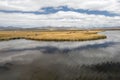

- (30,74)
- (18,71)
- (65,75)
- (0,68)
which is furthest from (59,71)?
(0,68)

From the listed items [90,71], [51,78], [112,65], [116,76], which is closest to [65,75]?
[51,78]

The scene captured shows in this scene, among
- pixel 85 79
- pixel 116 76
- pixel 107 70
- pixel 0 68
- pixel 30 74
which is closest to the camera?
pixel 85 79

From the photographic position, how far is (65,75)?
2000cm

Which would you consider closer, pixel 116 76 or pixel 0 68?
pixel 116 76

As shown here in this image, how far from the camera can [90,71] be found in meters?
21.5

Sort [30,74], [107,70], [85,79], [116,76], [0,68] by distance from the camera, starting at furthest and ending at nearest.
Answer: [0,68], [107,70], [30,74], [116,76], [85,79]

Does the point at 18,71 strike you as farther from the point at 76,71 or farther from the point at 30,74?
the point at 76,71

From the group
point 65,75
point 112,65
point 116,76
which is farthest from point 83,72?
point 112,65

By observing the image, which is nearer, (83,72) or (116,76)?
(116,76)

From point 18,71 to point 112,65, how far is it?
41.9 ft

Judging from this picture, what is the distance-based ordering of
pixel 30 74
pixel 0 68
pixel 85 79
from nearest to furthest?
pixel 85 79 → pixel 30 74 → pixel 0 68

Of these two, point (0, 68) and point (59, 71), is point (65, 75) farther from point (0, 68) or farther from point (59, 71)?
point (0, 68)

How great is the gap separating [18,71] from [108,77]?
1096 cm

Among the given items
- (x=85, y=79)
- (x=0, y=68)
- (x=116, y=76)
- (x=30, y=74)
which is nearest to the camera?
(x=85, y=79)
